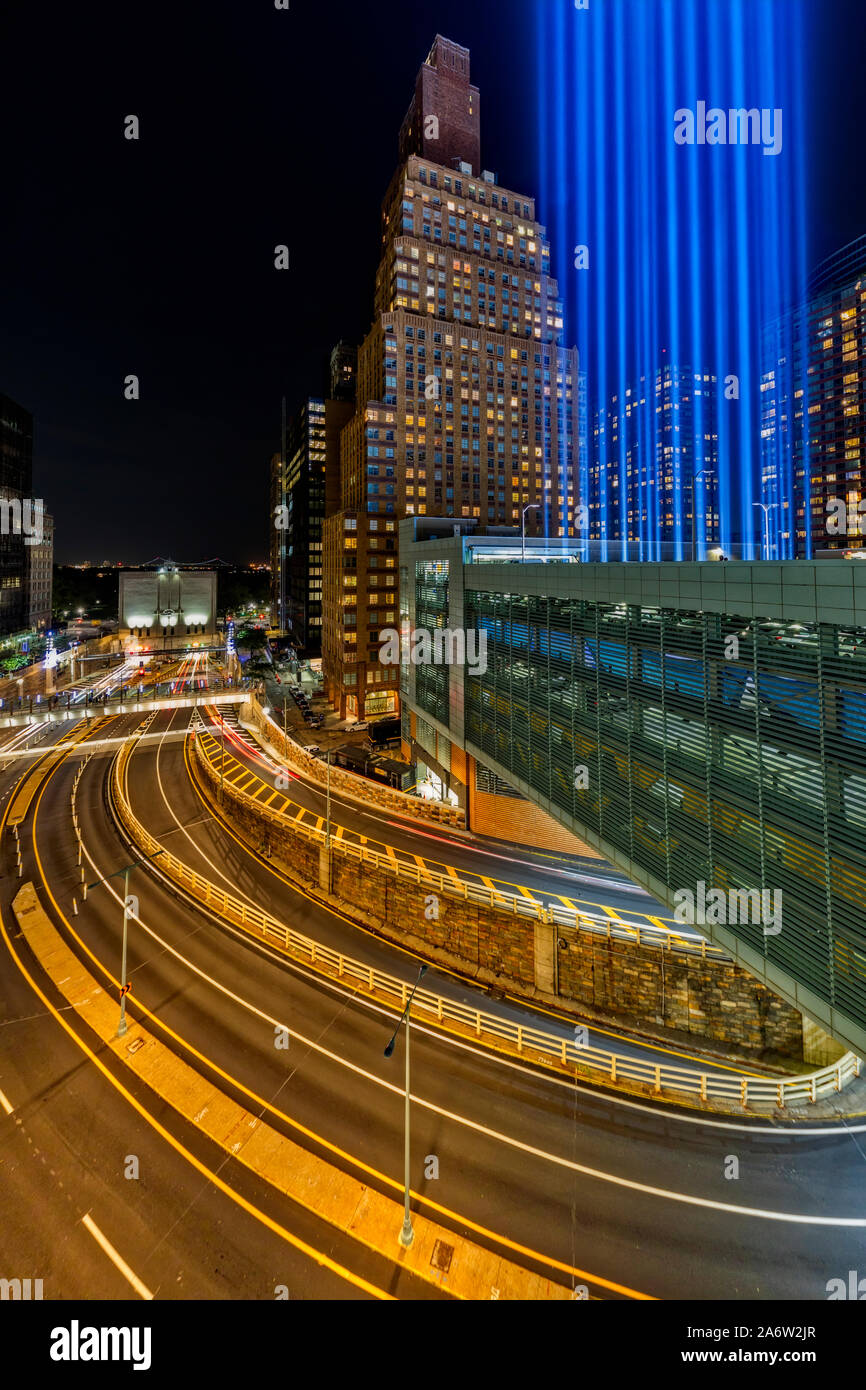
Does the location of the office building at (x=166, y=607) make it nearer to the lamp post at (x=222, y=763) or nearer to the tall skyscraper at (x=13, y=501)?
the tall skyscraper at (x=13, y=501)

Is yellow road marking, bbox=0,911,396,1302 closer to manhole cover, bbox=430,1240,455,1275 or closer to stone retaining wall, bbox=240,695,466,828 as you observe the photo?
manhole cover, bbox=430,1240,455,1275

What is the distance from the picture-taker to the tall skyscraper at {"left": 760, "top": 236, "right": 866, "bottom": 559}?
12300 centimetres

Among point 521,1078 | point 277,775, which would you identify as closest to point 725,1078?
point 521,1078

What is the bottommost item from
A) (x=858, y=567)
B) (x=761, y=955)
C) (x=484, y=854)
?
(x=484, y=854)

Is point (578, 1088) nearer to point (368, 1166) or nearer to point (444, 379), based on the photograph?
point (368, 1166)

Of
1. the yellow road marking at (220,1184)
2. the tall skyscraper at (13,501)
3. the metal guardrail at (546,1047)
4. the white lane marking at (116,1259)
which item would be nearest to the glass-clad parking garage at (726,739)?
the metal guardrail at (546,1047)

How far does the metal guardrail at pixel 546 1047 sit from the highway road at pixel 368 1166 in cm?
77

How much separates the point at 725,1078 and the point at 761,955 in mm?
5054

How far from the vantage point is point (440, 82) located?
8325cm

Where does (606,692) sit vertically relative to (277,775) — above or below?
above

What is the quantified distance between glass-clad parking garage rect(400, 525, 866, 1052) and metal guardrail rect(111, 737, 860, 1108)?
5.46 m

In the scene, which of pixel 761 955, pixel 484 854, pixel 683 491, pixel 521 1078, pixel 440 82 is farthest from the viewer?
pixel 683 491
